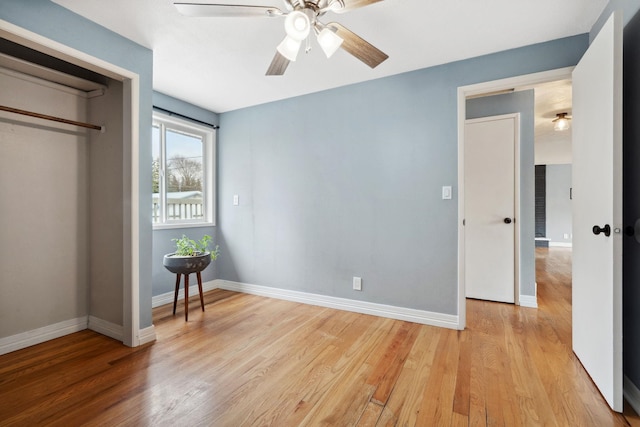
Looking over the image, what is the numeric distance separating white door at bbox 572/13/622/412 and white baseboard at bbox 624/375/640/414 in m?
0.12

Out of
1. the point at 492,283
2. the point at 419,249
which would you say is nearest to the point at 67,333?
the point at 419,249

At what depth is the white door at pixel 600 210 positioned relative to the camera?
151 cm

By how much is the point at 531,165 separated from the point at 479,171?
19.5 inches

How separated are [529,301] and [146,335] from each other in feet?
12.1

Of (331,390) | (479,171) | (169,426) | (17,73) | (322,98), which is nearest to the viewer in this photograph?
(169,426)

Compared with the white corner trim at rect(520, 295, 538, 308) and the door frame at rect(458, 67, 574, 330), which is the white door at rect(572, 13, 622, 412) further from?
the white corner trim at rect(520, 295, 538, 308)

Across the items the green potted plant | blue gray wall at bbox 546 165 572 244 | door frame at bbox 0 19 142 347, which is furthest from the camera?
blue gray wall at bbox 546 165 572 244

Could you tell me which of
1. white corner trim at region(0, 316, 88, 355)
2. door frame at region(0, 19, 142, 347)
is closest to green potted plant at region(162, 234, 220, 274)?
door frame at region(0, 19, 142, 347)

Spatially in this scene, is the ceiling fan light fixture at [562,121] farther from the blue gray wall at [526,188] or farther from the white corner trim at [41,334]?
the white corner trim at [41,334]

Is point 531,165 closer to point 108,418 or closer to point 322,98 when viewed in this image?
point 322,98

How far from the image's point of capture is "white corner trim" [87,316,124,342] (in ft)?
7.73

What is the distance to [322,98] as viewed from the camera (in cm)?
320

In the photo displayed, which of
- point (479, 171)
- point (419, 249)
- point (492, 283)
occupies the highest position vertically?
point (479, 171)

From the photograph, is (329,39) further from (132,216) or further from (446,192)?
(132,216)
